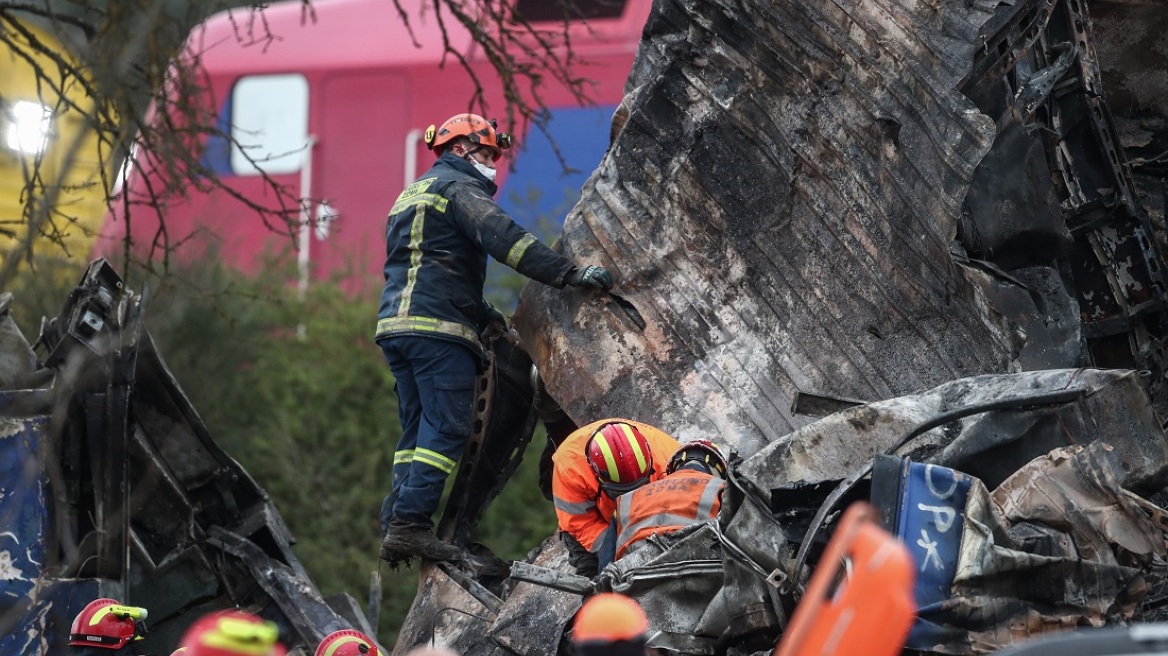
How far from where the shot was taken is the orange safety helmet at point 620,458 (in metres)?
5.32

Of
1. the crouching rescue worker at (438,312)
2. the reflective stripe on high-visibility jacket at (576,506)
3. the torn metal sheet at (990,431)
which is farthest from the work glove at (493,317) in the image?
the torn metal sheet at (990,431)

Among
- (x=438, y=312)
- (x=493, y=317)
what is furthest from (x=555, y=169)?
(x=438, y=312)

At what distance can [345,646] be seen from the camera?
586 centimetres

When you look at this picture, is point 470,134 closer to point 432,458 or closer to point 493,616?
point 432,458

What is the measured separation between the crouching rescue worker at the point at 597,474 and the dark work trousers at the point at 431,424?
65 centimetres

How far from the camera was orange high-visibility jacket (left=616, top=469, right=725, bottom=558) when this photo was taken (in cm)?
511

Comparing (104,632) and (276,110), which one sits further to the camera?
(276,110)

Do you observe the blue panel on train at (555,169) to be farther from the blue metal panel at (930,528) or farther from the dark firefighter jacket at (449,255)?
the blue metal panel at (930,528)

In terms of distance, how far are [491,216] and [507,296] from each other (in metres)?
6.57

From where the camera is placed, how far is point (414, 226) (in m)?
6.29

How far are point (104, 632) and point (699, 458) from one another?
→ 2.06 m

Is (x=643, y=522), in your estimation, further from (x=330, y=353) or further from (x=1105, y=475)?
(x=330, y=353)

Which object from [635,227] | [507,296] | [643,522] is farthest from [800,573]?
[507,296]

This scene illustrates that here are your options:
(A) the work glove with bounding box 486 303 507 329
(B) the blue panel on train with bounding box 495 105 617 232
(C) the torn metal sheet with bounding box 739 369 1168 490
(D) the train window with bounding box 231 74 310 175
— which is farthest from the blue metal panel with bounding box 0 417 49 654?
(D) the train window with bounding box 231 74 310 175
